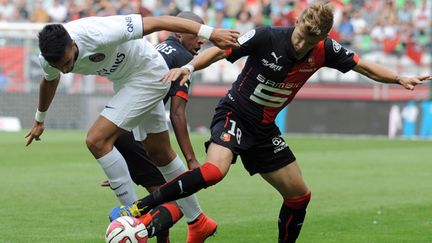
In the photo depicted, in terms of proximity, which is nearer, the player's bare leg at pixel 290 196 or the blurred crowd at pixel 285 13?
the player's bare leg at pixel 290 196

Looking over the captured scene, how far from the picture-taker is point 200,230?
28.6 feet

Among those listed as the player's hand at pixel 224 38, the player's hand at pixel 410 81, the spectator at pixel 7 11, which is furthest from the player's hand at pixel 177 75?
the spectator at pixel 7 11

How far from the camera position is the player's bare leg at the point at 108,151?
8.23m

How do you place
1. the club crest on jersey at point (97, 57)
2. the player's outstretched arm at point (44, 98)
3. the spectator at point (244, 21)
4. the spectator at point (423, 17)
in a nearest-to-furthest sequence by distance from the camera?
the club crest on jersey at point (97, 57) → the player's outstretched arm at point (44, 98) → the spectator at point (423, 17) → the spectator at point (244, 21)

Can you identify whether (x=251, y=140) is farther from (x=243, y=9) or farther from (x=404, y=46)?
(x=243, y=9)

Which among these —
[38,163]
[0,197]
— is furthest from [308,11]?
[38,163]

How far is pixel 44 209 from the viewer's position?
11102 mm

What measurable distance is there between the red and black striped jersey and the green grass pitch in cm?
151

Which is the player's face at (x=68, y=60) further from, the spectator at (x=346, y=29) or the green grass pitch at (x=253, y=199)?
the spectator at (x=346, y=29)

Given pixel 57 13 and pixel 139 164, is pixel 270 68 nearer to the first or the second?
pixel 139 164

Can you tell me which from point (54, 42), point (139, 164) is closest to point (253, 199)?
point (139, 164)

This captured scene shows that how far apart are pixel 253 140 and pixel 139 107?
1040mm

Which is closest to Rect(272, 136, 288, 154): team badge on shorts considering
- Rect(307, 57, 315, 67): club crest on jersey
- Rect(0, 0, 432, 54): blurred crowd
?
Rect(307, 57, 315, 67): club crest on jersey

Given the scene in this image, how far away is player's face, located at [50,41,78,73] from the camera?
305 inches
